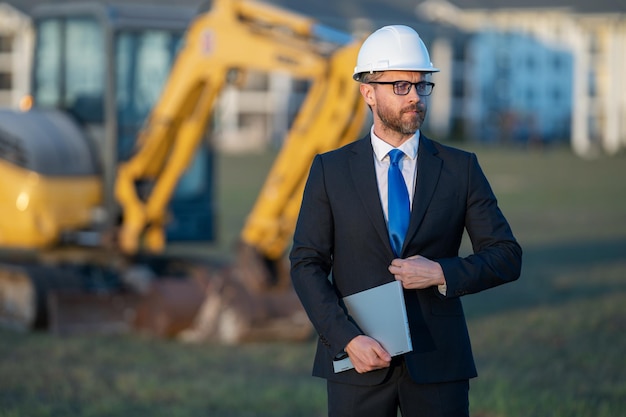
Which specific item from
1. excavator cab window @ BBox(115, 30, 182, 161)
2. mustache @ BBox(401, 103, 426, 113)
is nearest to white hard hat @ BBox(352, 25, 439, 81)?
mustache @ BBox(401, 103, 426, 113)

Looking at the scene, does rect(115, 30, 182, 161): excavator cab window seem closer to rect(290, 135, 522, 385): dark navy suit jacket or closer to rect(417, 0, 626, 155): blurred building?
rect(290, 135, 522, 385): dark navy suit jacket

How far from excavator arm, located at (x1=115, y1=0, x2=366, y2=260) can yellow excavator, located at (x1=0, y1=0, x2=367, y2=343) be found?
14mm

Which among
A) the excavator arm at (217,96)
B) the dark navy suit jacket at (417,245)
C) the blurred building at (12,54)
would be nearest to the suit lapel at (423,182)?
the dark navy suit jacket at (417,245)

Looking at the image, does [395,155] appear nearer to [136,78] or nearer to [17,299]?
[17,299]

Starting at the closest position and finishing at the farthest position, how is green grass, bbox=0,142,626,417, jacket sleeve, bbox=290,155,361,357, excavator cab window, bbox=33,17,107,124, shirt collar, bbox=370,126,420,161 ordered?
jacket sleeve, bbox=290,155,361,357
shirt collar, bbox=370,126,420,161
green grass, bbox=0,142,626,417
excavator cab window, bbox=33,17,107,124

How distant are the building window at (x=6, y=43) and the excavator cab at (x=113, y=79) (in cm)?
5643

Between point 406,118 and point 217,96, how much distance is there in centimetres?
784

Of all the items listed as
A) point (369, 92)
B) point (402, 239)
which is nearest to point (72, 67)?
point (369, 92)

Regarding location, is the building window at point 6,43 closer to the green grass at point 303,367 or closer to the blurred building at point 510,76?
the blurred building at point 510,76

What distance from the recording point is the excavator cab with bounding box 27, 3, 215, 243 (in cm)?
1270

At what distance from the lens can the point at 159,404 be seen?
27.2 ft

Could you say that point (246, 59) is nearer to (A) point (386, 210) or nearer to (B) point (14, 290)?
(B) point (14, 290)

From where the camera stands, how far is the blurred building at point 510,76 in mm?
82125

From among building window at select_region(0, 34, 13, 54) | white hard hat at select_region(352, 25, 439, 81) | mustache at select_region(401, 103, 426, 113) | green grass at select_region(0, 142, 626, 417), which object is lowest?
green grass at select_region(0, 142, 626, 417)
